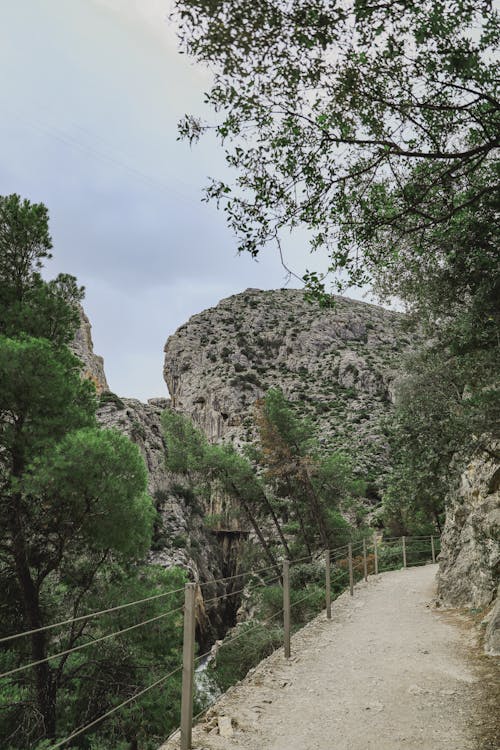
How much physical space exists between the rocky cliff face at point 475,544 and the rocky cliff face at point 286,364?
30422 mm

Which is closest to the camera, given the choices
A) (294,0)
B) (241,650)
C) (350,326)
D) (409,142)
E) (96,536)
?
(294,0)

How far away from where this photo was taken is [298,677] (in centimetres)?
592

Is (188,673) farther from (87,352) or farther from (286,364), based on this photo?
(286,364)

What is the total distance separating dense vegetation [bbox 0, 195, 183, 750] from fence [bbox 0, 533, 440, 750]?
0.87ft

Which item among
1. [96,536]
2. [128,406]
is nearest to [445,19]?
[96,536]

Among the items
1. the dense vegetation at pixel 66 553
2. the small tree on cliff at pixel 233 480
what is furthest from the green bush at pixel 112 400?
the dense vegetation at pixel 66 553

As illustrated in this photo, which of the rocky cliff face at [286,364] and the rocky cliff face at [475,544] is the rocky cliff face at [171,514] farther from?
the rocky cliff face at [475,544]

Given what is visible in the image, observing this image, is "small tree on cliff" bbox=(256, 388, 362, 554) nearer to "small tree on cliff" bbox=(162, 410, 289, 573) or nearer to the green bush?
"small tree on cliff" bbox=(162, 410, 289, 573)

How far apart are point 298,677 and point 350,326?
65.0 meters

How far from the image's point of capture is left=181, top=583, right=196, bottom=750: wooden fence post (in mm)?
3916

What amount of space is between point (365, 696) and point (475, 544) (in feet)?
19.9

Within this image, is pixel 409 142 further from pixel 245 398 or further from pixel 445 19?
pixel 245 398

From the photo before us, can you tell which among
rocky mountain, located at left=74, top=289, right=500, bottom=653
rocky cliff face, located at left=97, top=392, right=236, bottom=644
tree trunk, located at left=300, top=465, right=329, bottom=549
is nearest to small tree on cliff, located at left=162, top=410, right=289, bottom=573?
tree trunk, located at left=300, top=465, right=329, bottom=549

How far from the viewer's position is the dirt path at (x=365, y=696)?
4016mm
